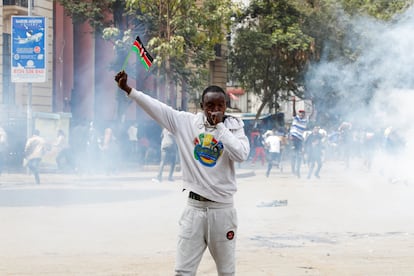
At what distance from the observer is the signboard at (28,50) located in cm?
1850

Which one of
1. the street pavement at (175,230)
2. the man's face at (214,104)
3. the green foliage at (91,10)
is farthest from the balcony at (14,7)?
the man's face at (214,104)

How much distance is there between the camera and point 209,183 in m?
4.46

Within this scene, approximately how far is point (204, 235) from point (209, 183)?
320mm

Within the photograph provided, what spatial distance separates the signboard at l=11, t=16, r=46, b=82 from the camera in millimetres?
18500

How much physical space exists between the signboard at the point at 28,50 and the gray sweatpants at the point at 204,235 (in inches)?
576

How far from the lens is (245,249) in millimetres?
7777

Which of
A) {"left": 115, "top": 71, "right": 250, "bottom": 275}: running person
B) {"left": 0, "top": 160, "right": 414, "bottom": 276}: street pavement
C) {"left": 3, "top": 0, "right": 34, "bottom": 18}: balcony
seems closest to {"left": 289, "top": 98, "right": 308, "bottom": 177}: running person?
{"left": 0, "top": 160, "right": 414, "bottom": 276}: street pavement

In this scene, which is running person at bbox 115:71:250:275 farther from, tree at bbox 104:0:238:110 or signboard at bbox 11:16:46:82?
tree at bbox 104:0:238:110

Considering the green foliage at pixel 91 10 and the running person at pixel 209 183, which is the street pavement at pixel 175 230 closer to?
the running person at pixel 209 183

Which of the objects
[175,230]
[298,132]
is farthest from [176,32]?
[175,230]

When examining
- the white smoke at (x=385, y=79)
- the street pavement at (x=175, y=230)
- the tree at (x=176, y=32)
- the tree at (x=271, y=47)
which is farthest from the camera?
the tree at (x=271, y=47)

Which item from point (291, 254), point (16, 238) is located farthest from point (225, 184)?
point (16, 238)

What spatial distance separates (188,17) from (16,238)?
14.7 m

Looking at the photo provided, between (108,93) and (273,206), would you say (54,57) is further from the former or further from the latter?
(273,206)
